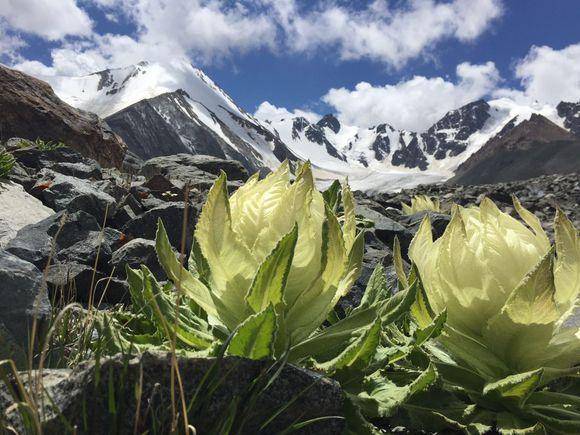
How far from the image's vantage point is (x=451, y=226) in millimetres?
1934

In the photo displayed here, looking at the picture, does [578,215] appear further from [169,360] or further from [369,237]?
[169,360]

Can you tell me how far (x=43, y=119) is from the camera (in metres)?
15.7

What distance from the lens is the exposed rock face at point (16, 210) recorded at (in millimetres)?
5163

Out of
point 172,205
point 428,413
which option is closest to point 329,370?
point 428,413

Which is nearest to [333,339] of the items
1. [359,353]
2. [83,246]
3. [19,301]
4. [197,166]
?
[359,353]

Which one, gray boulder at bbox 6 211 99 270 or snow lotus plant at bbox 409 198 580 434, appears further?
gray boulder at bbox 6 211 99 270

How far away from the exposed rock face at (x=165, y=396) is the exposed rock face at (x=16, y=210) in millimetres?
3933

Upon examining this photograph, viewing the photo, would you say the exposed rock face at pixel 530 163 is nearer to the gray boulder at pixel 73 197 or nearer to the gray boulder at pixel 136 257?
the gray boulder at pixel 73 197

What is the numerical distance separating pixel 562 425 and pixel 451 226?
0.75 metres

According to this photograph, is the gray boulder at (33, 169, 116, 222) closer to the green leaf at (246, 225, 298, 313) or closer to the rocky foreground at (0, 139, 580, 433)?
the rocky foreground at (0, 139, 580, 433)

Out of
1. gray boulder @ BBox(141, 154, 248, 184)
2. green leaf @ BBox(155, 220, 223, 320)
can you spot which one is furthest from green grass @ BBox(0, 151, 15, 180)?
gray boulder @ BBox(141, 154, 248, 184)

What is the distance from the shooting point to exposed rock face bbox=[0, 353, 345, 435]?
1314 millimetres

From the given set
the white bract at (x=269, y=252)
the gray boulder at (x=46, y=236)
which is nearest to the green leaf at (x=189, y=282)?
the white bract at (x=269, y=252)

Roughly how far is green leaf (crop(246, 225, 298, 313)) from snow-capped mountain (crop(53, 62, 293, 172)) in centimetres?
10460
